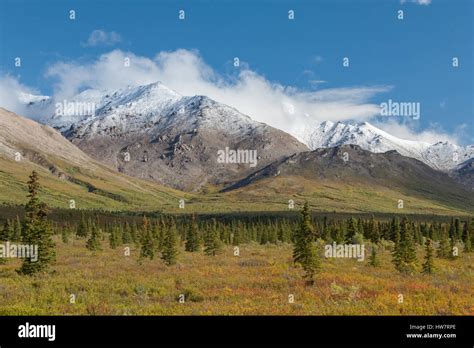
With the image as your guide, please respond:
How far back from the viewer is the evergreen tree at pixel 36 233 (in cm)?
3117

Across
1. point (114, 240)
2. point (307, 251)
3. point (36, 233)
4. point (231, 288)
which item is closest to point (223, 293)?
point (231, 288)

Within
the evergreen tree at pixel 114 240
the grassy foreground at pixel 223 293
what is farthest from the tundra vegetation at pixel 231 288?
the evergreen tree at pixel 114 240

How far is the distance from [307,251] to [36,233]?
62.8 ft

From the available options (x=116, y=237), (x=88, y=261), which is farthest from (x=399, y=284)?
(x=116, y=237)

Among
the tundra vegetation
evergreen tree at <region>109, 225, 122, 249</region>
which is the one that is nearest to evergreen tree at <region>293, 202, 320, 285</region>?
the tundra vegetation

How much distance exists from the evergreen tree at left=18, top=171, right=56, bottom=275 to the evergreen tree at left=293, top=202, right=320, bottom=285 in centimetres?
1763

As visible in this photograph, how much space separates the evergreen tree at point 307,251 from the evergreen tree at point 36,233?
57.9 ft

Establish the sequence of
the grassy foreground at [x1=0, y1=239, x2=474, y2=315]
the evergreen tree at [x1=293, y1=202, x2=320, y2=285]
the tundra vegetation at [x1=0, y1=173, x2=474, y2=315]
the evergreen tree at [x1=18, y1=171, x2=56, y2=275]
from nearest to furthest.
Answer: the grassy foreground at [x1=0, y1=239, x2=474, y2=315]
the tundra vegetation at [x1=0, y1=173, x2=474, y2=315]
the evergreen tree at [x1=293, y1=202, x2=320, y2=285]
the evergreen tree at [x1=18, y1=171, x2=56, y2=275]

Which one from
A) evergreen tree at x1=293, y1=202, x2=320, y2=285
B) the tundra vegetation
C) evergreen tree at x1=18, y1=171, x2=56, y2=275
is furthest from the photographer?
evergreen tree at x1=18, y1=171, x2=56, y2=275

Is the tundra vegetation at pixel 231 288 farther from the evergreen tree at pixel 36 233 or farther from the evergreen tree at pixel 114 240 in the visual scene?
the evergreen tree at pixel 114 240

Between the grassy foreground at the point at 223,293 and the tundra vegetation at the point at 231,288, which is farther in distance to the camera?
the tundra vegetation at the point at 231,288

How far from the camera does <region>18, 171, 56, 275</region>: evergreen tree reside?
1227 inches

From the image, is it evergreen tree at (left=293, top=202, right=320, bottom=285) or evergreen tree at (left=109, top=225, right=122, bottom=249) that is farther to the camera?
evergreen tree at (left=109, top=225, right=122, bottom=249)

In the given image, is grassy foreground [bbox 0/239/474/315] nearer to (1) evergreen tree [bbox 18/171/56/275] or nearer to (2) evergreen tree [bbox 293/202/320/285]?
(2) evergreen tree [bbox 293/202/320/285]
